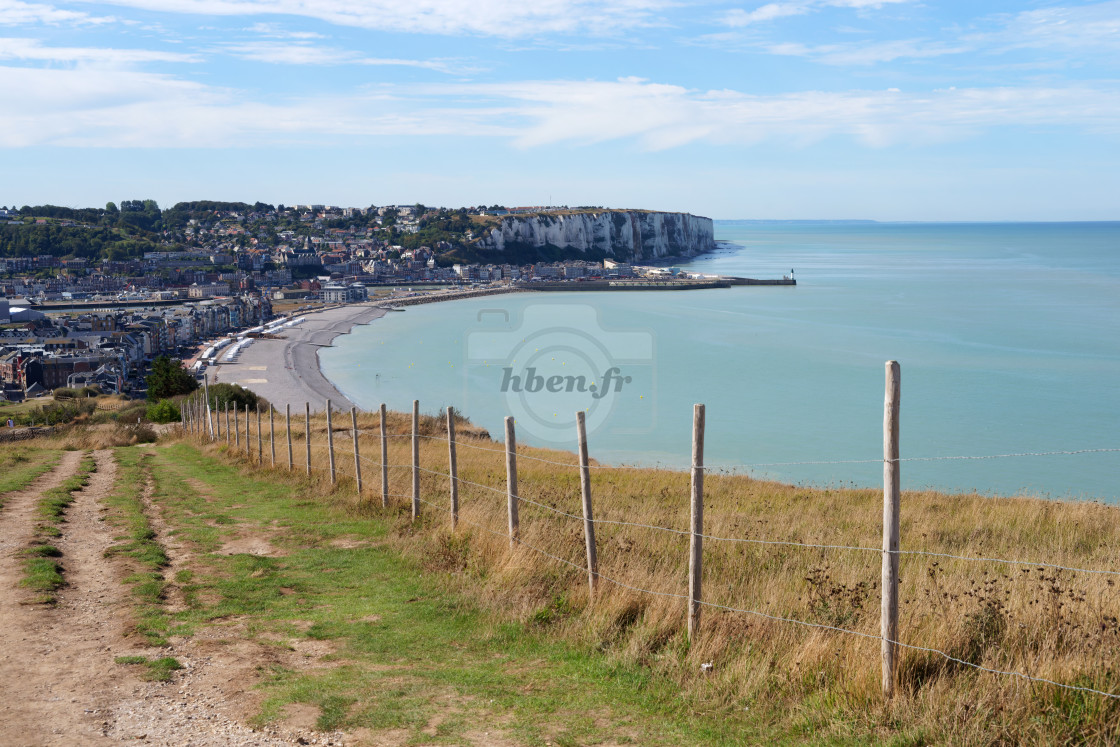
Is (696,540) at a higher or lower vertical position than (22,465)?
higher

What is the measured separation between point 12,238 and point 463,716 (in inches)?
8238

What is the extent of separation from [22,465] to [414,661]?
630 inches

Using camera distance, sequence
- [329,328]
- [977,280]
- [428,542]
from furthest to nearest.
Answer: [977,280] < [329,328] < [428,542]

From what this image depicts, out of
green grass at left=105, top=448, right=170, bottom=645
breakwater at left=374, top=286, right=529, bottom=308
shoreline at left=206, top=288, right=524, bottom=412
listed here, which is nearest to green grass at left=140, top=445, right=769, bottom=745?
green grass at left=105, top=448, right=170, bottom=645

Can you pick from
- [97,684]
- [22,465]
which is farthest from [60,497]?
[97,684]

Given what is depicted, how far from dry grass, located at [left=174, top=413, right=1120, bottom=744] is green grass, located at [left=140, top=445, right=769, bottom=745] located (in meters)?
0.21

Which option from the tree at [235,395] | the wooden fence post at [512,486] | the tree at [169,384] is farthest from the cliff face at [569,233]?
the wooden fence post at [512,486]

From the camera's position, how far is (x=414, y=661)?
5.34 metres

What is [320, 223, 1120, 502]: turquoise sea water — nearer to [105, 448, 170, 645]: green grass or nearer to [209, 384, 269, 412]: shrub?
[105, 448, 170, 645]: green grass

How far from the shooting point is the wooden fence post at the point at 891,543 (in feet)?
13.6

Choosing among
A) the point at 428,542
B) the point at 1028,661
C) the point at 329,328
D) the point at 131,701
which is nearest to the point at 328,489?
the point at 428,542

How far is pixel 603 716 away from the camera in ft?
14.5

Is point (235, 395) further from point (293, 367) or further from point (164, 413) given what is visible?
point (293, 367)

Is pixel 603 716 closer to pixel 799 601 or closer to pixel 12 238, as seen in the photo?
pixel 799 601
